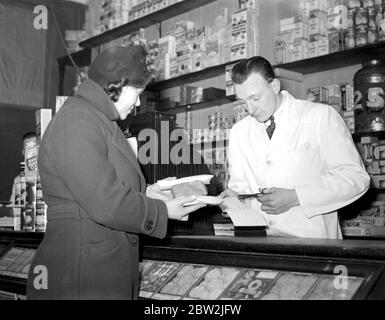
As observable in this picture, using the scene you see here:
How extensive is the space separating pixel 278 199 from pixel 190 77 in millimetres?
2688

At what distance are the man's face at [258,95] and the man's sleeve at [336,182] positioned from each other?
0.36 m

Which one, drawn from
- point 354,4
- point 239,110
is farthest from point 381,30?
point 239,110

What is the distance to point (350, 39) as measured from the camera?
3521 millimetres

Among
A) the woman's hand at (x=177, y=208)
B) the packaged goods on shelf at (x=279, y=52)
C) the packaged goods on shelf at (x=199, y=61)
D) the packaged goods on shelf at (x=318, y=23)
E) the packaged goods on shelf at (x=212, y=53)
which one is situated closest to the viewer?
the woman's hand at (x=177, y=208)

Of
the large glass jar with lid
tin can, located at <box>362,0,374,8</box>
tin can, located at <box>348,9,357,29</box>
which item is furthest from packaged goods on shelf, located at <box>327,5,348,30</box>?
the large glass jar with lid

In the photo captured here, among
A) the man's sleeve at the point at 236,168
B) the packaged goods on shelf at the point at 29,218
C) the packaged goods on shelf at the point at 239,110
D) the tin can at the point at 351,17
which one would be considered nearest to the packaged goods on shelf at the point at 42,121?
the packaged goods on shelf at the point at 29,218

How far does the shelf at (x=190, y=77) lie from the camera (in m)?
4.38

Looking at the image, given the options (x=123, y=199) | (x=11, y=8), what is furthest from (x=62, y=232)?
(x=11, y=8)

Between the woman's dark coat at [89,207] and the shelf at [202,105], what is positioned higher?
the shelf at [202,105]

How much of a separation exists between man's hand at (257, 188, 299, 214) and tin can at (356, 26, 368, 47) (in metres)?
1.72

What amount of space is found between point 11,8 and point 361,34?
470 centimetres

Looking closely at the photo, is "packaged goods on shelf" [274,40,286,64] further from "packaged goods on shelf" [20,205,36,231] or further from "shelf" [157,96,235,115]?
"packaged goods on shelf" [20,205,36,231]

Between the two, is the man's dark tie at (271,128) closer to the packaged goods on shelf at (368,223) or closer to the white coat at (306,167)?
the white coat at (306,167)

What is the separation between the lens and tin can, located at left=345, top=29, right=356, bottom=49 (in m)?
3.50
